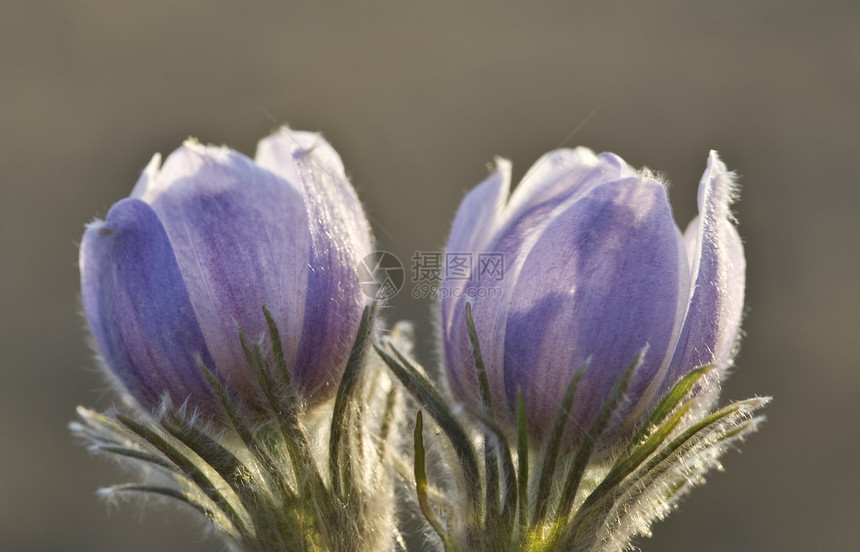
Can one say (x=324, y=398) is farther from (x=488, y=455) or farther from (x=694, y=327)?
(x=694, y=327)

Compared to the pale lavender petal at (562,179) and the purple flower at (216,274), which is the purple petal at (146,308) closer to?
the purple flower at (216,274)

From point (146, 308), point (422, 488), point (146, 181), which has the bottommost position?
point (422, 488)

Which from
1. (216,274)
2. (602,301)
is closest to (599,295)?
(602,301)

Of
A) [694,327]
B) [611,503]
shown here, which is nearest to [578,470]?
[611,503]

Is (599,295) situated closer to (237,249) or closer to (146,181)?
(237,249)

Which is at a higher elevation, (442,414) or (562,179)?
(562,179)
